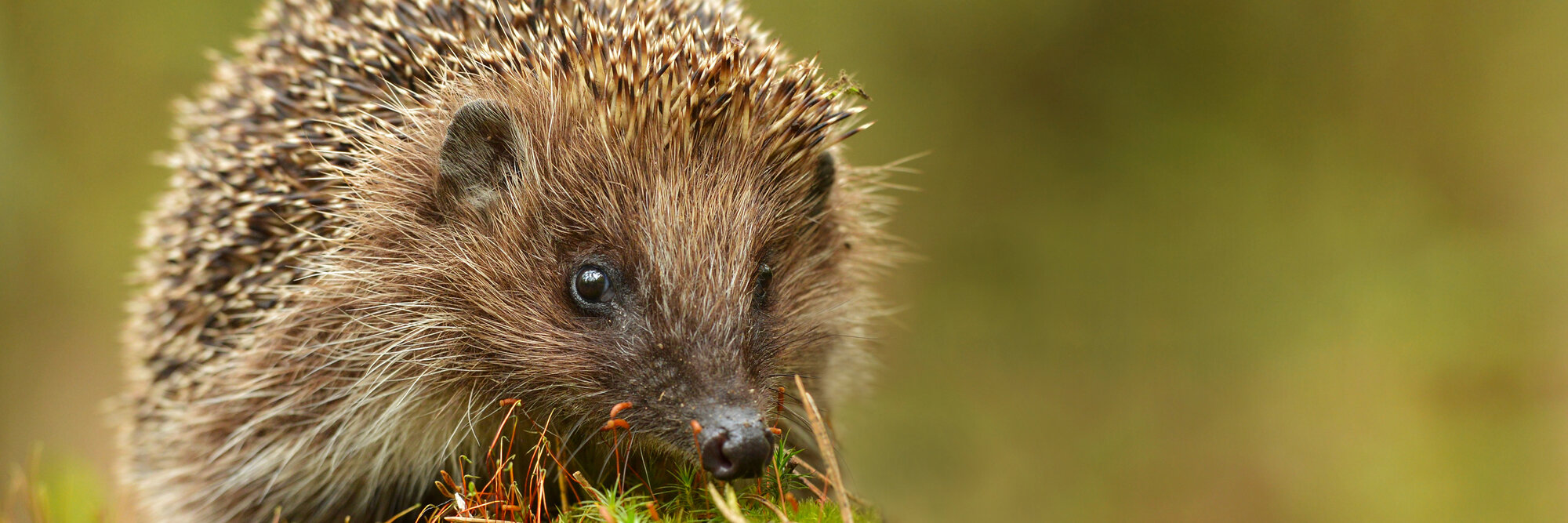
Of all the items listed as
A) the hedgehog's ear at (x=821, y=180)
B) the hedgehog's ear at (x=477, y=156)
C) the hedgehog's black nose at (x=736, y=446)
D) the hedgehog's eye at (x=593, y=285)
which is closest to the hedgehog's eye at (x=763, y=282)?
the hedgehog's ear at (x=821, y=180)

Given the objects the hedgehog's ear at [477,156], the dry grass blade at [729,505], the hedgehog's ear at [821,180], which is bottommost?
the dry grass blade at [729,505]

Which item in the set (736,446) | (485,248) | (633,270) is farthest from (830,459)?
(485,248)

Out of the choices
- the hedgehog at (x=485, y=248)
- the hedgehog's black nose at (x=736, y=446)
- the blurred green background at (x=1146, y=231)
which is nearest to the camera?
the hedgehog's black nose at (x=736, y=446)

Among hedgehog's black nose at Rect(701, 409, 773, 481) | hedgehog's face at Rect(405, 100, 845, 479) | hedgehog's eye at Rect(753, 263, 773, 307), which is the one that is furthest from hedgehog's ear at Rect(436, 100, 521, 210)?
hedgehog's black nose at Rect(701, 409, 773, 481)

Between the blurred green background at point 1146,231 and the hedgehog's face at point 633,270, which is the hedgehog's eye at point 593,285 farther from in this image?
the blurred green background at point 1146,231

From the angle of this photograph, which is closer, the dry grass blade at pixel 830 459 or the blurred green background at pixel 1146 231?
the dry grass blade at pixel 830 459

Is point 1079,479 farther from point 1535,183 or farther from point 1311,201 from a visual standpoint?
point 1535,183

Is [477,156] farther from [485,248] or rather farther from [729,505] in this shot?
[729,505]

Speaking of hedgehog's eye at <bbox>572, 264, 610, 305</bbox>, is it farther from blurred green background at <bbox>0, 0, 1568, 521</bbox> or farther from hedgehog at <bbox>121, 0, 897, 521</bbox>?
blurred green background at <bbox>0, 0, 1568, 521</bbox>
